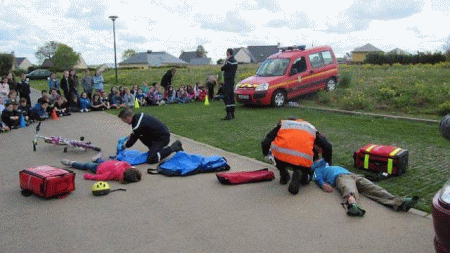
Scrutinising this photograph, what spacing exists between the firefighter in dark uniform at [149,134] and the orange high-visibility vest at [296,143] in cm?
284

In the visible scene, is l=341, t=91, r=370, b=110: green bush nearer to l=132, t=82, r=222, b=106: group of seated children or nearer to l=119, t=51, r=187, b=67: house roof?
l=132, t=82, r=222, b=106: group of seated children

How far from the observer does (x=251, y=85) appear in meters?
16.7

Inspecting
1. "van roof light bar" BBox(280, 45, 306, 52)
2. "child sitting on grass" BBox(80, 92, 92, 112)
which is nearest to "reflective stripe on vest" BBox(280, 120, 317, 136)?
"van roof light bar" BBox(280, 45, 306, 52)

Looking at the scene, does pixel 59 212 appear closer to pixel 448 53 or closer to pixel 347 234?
pixel 347 234

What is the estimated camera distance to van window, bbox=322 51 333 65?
713 inches

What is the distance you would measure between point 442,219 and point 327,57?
623 inches

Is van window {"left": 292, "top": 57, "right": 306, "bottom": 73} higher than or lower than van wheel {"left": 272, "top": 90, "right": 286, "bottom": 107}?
higher

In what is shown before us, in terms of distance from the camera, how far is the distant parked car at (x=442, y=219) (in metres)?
3.12

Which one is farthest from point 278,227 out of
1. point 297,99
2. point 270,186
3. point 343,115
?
point 297,99

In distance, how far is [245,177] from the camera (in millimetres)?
6918

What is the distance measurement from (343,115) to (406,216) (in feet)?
29.6

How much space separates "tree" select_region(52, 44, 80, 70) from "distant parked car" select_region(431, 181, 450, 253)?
9758cm

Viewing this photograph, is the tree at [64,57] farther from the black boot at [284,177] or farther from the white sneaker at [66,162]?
the black boot at [284,177]

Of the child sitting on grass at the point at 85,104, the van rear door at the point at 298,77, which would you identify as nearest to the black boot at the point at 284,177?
the van rear door at the point at 298,77
